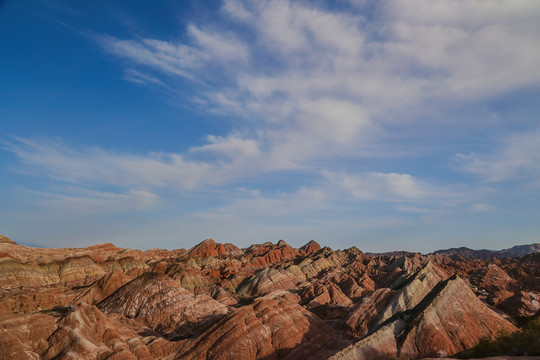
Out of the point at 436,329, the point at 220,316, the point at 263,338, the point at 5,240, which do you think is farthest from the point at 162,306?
the point at 5,240

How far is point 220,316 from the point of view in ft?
197

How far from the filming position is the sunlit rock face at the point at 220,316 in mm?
38969

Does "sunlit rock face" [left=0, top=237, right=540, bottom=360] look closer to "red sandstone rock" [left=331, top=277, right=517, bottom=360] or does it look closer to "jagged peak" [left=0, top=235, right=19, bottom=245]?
"red sandstone rock" [left=331, top=277, right=517, bottom=360]

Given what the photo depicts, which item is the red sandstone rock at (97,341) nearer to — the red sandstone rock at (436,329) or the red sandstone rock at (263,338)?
the red sandstone rock at (263,338)

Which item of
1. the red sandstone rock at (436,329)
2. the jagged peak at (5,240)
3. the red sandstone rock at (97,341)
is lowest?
the red sandstone rock at (97,341)

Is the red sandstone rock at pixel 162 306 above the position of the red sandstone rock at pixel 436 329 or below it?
below

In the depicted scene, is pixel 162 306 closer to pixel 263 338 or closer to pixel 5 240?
pixel 263 338

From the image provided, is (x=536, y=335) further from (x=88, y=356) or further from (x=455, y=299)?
(x=88, y=356)

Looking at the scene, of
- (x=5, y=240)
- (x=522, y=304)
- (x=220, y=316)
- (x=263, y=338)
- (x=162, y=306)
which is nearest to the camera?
(x=263, y=338)

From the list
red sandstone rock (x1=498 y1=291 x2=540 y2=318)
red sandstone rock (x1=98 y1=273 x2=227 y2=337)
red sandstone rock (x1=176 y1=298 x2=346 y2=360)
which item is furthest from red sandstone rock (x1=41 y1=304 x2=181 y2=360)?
red sandstone rock (x1=498 y1=291 x2=540 y2=318)

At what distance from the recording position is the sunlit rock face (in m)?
39.0

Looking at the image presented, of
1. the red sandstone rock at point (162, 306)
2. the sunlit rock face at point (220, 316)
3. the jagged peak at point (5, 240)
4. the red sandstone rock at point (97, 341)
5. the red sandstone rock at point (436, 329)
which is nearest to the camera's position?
the red sandstone rock at point (436, 329)

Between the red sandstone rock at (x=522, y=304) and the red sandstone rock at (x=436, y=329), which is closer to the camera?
the red sandstone rock at (x=436, y=329)

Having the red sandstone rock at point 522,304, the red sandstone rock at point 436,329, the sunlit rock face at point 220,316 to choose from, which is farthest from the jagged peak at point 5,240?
the red sandstone rock at point 522,304
